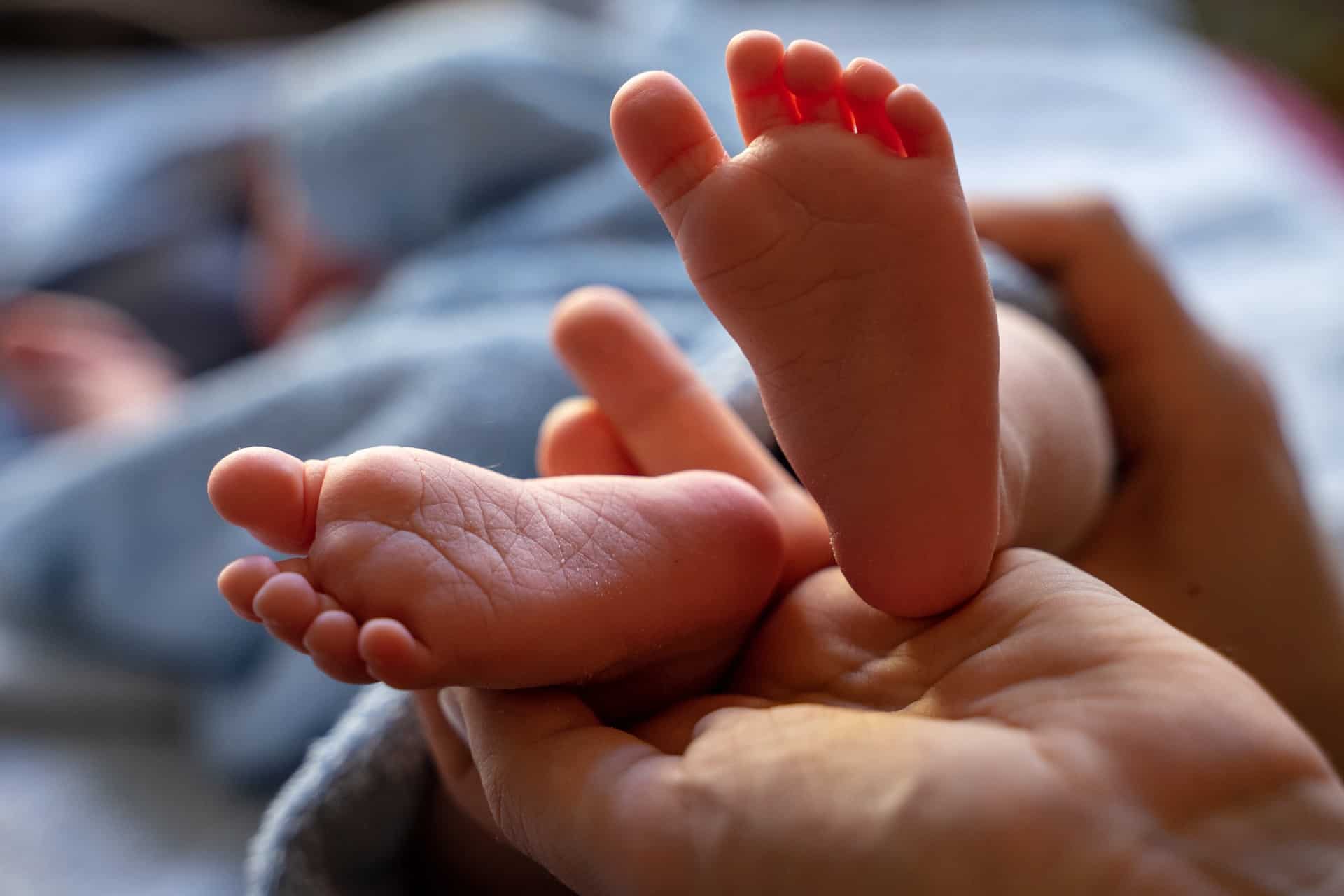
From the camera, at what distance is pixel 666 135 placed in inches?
13.5

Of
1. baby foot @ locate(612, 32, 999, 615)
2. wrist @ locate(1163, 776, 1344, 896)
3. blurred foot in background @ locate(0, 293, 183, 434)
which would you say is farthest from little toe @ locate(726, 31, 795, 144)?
blurred foot in background @ locate(0, 293, 183, 434)

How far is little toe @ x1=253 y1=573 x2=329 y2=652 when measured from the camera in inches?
11.5

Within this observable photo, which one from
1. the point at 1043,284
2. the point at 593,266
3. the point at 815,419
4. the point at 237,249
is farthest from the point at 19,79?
the point at 815,419

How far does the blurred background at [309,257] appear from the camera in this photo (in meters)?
0.64

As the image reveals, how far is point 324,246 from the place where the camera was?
0.94m

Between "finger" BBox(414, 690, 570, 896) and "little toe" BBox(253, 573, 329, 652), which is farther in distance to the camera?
A: "finger" BBox(414, 690, 570, 896)

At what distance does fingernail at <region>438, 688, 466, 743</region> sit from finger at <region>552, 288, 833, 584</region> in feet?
0.45

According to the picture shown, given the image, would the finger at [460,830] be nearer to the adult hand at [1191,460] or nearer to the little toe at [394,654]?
the little toe at [394,654]

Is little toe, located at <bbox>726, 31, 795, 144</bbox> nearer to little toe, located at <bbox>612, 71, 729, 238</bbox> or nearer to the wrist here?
little toe, located at <bbox>612, 71, 729, 238</bbox>

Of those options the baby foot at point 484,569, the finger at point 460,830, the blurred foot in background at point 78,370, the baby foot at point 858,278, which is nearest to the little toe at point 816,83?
the baby foot at point 858,278

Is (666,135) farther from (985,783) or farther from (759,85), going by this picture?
(985,783)

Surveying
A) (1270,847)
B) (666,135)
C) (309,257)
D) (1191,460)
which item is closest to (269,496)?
(666,135)

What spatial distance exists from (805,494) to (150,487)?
451 mm

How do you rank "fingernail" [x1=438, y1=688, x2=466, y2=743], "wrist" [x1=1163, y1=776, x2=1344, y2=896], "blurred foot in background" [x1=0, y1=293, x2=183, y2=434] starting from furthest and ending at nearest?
"blurred foot in background" [x1=0, y1=293, x2=183, y2=434] < "fingernail" [x1=438, y1=688, x2=466, y2=743] < "wrist" [x1=1163, y1=776, x2=1344, y2=896]
